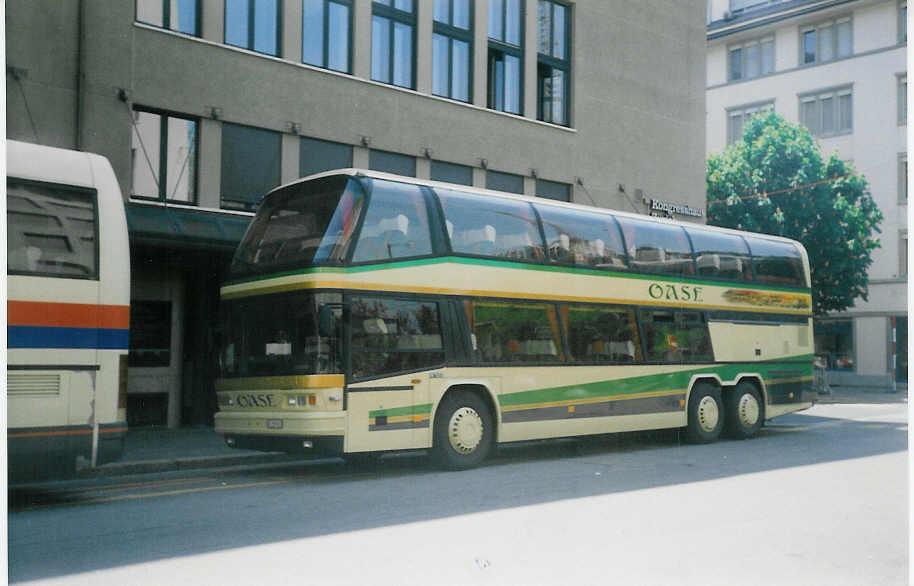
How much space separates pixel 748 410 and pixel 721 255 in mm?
2757

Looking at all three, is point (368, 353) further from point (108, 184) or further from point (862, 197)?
point (862, 197)

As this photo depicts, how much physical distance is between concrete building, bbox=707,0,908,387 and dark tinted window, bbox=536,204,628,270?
1291 cm

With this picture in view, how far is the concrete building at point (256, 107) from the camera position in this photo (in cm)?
1589

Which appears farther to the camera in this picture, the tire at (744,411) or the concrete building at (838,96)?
the concrete building at (838,96)

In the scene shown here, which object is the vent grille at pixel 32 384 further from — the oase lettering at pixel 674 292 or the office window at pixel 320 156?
the office window at pixel 320 156

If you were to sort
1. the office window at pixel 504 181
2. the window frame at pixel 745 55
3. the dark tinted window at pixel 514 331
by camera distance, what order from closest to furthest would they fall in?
the dark tinted window at pixel 514 331, the office window at pixel 504 181, the window frame at pixel 745 55

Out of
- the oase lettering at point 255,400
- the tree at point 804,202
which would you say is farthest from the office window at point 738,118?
the oase lettering at point 255,400

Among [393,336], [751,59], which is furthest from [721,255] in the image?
[751,59]

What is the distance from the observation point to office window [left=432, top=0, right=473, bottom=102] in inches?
→ 827

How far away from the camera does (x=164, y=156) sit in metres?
17.0

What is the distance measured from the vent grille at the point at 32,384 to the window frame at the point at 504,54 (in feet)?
49.6

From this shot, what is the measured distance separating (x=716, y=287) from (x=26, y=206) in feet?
38.4

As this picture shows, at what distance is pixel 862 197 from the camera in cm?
3588

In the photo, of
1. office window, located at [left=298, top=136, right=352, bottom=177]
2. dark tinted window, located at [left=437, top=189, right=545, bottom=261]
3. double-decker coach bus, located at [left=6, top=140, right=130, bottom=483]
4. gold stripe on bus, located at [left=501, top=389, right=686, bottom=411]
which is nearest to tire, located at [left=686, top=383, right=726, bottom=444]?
gold stripe on bus, located at [left=501, top=389, right=686, bottom=411]
